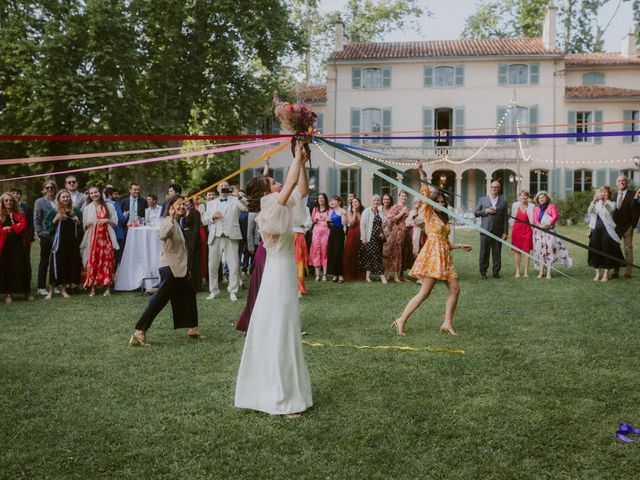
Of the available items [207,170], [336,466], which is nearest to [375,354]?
[336,466]

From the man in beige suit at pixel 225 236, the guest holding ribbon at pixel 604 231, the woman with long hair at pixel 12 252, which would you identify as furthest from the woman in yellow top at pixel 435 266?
the woman with long hair at pixel 12 252

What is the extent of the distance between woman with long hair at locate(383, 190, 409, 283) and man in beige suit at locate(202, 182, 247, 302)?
3.90 metres

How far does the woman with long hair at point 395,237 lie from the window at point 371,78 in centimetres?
2224

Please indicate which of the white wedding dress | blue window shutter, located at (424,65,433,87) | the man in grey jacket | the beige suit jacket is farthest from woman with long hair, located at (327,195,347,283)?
blue window shutter, located at (424,65,433,87)

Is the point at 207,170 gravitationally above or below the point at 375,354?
above

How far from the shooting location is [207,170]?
35.8 meters

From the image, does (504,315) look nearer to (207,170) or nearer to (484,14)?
(207,170)

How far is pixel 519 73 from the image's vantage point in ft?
109

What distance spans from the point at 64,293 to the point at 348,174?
25304 millimetres

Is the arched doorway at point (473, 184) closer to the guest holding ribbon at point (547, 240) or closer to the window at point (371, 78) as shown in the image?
the window at point (371, 78)

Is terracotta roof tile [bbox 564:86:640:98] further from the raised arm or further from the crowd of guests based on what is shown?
the raised arm

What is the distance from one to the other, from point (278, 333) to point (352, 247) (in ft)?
28.7

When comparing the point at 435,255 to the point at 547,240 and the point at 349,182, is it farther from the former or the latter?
the point at 349,182

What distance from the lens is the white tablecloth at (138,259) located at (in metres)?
11.2
